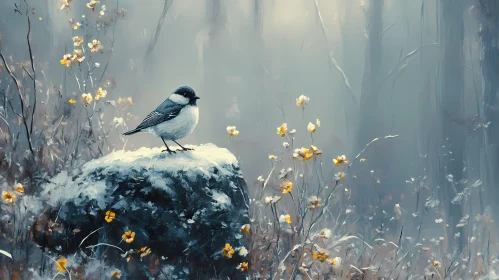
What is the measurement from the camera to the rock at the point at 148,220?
265 cm

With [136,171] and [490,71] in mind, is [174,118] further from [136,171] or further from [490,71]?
[490,71]

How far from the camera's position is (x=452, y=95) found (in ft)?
32.3

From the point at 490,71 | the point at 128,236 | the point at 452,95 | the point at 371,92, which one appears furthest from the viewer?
the point at 371,92

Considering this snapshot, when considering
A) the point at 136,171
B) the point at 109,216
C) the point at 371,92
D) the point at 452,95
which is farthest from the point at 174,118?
the point at 371,92

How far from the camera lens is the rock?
2.65m

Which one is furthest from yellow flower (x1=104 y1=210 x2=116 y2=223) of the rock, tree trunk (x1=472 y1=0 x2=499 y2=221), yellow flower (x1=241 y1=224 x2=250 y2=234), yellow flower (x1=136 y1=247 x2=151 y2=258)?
tree trunk (x1=472 y1=0 x2=499 y2=221)

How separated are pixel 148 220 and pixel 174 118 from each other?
695 millimetres

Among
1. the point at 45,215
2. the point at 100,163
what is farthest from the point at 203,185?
the point at 45,215

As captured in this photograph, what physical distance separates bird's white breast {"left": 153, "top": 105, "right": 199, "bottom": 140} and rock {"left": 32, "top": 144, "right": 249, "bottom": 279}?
22 cm

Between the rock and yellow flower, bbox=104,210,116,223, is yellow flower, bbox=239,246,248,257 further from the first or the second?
yellow flower, bbox=104,210,116,223

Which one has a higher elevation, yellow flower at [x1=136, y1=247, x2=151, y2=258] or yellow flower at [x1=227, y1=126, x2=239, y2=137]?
yellow flower at [x1=227, y1=126, x2=239, y2=137]

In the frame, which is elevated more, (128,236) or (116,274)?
(128,236)

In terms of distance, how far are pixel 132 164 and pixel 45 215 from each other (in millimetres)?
628

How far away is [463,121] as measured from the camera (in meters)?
8.95
